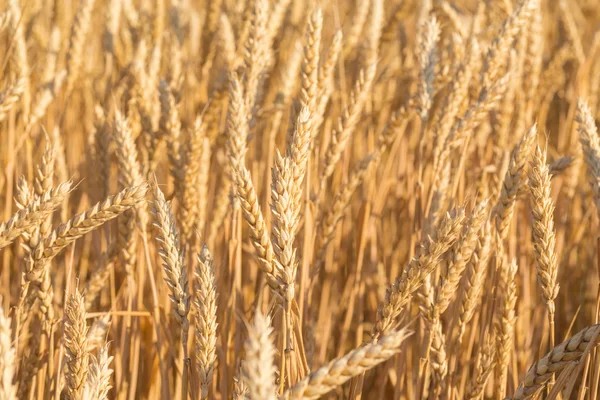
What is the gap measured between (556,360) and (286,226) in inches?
18.4

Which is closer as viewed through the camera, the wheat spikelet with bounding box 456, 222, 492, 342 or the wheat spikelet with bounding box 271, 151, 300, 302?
the wheat spikelet with bounding box 271, 151, 300, 302

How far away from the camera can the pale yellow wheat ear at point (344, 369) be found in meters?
0.72

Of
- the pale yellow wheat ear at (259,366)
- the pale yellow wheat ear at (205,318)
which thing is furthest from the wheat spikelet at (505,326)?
the pale yellow wheat ear at (259,366)

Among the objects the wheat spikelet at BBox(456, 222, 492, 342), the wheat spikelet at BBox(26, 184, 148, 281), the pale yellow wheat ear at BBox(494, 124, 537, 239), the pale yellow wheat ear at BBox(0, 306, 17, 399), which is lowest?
the pale yellow wheat ear at BBox(0, 306, 17, 399)

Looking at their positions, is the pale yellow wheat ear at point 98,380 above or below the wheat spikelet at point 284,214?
below

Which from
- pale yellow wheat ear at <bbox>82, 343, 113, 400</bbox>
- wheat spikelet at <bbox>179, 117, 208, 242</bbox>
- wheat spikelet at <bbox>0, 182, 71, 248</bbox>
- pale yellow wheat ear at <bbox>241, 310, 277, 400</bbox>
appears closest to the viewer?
pale yellow wheat ear at <bbox>241, 310, 277, 400</bbox>

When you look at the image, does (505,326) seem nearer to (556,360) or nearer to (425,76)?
(556,360)

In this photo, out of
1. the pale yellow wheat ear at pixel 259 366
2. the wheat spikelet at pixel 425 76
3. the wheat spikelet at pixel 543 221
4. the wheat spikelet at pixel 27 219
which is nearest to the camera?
the pale yellow wheat ear at pixel 259 366

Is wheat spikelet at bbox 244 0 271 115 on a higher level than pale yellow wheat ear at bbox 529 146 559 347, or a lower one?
higher

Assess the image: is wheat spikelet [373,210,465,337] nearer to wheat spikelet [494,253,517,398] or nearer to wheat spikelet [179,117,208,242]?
wheat spikelet [494,253,517,398]

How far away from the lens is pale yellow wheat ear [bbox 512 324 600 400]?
952 mm

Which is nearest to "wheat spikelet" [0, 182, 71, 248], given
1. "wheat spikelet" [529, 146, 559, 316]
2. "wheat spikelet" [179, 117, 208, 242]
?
"wheat spikelet" [179, 117, 208, 242]

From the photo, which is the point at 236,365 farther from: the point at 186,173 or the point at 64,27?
the point at 64,27

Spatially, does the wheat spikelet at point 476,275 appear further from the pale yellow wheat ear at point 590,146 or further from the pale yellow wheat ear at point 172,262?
the pale yellow wheat ear at point 172,262
